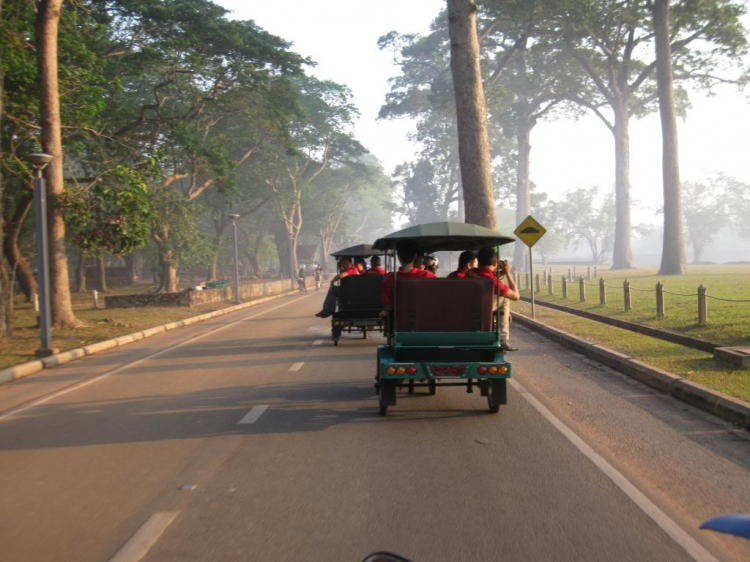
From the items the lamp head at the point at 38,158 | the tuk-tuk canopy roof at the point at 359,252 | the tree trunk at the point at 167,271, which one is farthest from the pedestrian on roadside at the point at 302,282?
the lamp head at the point at 38,158

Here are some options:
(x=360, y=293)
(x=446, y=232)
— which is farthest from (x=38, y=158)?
(x=446, y=232)

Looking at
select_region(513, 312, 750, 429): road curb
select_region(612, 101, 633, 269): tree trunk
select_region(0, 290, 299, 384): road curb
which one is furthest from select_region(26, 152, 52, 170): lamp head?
select_region(612, 101, 633, 269): tree trunk

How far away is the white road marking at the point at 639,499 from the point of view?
4.11 meters

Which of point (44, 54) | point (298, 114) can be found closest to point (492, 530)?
point (44, 54)

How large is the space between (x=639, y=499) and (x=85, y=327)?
1700cm

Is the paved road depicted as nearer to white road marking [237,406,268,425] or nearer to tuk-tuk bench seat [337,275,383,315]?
white road marking [237,406,268,425]

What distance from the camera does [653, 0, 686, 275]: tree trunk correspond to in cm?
3775

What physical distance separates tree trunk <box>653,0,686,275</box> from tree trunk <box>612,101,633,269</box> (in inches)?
322

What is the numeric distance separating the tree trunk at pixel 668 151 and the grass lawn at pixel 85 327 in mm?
27281

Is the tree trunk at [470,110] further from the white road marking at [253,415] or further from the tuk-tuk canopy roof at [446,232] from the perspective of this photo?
the white road marking at [253,415]

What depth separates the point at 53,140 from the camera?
57.8 feet

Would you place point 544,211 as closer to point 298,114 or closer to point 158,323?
point 298,114

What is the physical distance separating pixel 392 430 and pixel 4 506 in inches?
141

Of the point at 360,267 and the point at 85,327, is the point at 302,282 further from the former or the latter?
the point at 360,267
